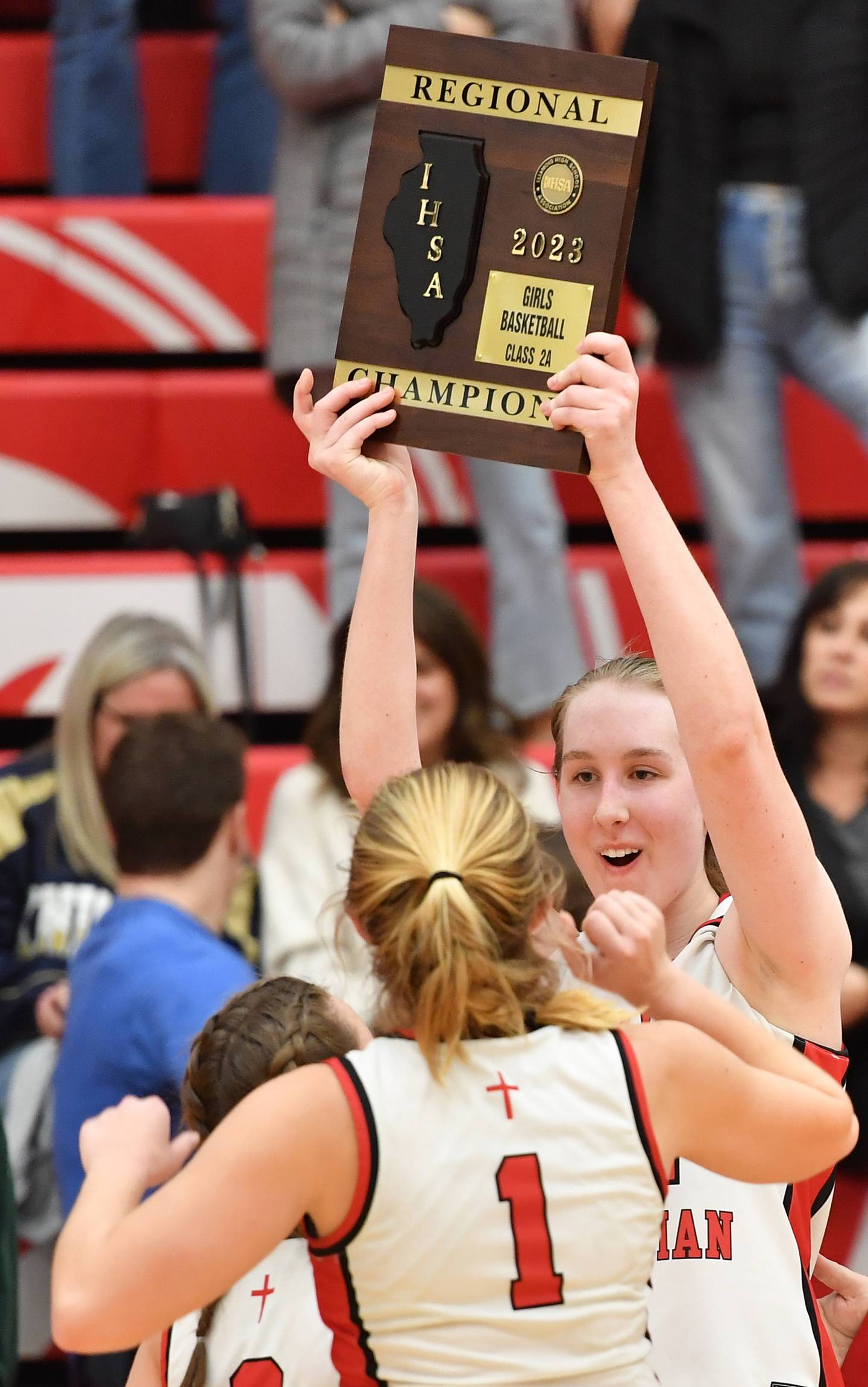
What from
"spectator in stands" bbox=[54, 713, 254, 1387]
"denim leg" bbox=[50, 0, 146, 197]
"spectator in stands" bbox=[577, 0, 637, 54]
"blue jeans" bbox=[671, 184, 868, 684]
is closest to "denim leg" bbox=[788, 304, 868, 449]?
"blue jeans" bbox=[671, 184, 868, 684]

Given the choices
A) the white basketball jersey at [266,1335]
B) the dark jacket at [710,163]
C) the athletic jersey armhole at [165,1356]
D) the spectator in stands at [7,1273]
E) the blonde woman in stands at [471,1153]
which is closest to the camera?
the blonde woman in stands at [471,1153]

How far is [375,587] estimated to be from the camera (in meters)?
1.67

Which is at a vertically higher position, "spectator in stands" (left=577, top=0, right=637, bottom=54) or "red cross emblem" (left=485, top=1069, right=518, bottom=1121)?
"spectator in stands" (left=577, top=0, right=637, bottom=54)

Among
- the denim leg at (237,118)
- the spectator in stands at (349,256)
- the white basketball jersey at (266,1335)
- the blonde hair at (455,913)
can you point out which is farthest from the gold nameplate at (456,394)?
the denim leg at (237,118)

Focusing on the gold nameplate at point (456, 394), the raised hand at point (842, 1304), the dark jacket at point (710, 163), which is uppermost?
the dark jacket at point (710, 163)

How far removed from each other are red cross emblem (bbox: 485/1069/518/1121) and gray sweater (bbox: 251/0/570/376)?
271 centimetres

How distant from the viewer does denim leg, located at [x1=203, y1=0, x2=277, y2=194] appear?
4.75 metres

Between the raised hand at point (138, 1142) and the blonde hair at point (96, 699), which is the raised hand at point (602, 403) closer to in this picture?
the raised hand at point (138, 1142)

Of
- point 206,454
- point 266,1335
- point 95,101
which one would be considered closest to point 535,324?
point 266,1335

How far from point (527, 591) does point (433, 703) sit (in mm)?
590

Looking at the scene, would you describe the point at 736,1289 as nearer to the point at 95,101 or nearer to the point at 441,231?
the point at 441,231

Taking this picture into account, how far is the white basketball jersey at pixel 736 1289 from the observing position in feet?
4.91

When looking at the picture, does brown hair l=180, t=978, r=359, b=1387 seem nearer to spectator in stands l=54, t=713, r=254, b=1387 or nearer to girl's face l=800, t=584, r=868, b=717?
spectator in stands l=54, t=713, r=254, b=1387

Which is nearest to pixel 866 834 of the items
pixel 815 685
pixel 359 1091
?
pixel 815 685
